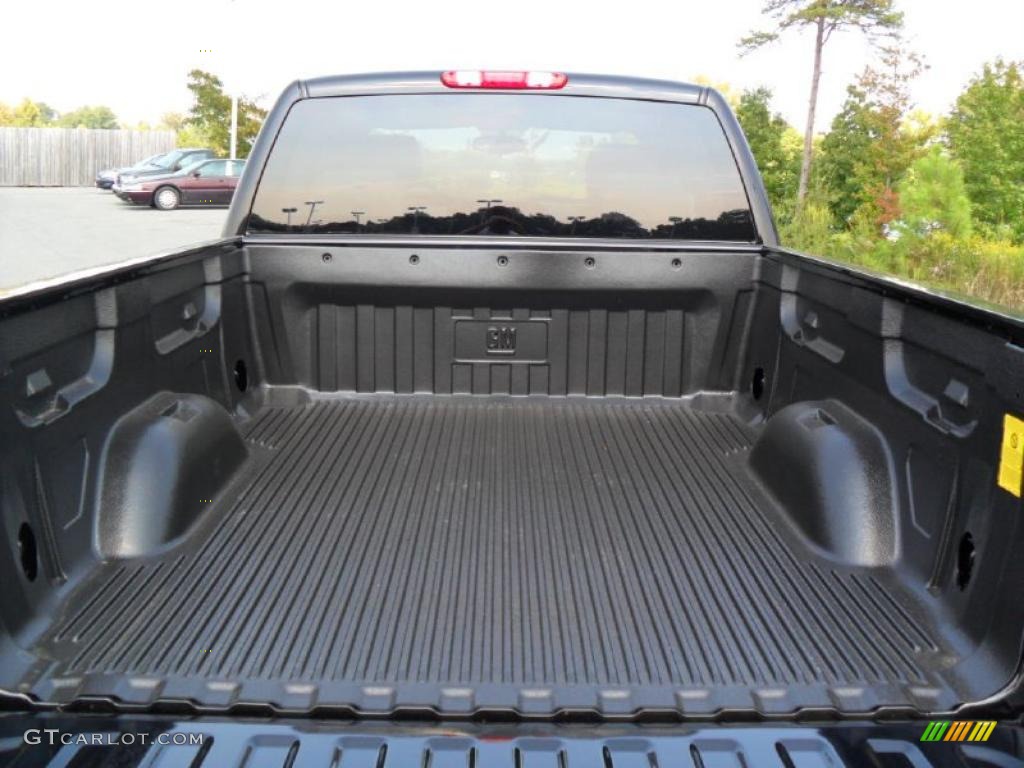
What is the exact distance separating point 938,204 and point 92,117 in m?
88.2

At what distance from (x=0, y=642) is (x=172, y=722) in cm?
40

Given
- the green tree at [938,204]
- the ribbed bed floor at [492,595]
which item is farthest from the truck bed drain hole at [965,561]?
the green tree at [938,204]

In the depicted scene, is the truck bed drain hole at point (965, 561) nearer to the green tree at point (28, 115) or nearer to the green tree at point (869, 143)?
the green tree at point (869, 143)

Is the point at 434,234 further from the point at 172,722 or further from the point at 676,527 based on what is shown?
the point at 172,722

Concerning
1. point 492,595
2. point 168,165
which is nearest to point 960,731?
point 492,595

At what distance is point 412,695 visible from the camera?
2.01 metres

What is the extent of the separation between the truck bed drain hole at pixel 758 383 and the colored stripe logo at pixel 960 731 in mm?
2014

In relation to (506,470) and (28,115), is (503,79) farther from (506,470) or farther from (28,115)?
(28,115)

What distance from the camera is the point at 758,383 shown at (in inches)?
150

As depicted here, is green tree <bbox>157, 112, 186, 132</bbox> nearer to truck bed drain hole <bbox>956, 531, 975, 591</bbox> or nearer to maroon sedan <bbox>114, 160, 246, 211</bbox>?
maroon sedan <bbox>114, 160, 246, 211</bbox>

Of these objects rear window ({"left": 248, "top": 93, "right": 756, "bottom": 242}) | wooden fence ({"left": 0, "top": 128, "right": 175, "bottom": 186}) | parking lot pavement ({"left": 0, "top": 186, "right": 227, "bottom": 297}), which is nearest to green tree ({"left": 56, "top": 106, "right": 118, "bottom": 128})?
wooden fence ({"left": 0, "top": 128, "right": 175, "bottom": 186})

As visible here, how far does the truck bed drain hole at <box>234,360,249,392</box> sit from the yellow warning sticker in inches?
103

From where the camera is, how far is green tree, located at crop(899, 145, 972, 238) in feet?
47.9

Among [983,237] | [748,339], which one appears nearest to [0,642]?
[748,339]
